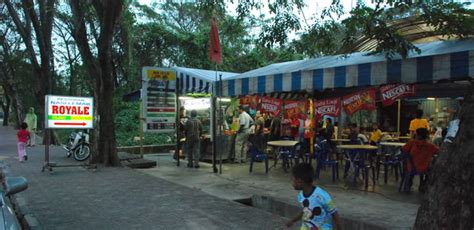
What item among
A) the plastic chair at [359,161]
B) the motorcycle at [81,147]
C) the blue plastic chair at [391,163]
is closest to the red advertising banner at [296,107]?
the blue plastic chair at [391,163]

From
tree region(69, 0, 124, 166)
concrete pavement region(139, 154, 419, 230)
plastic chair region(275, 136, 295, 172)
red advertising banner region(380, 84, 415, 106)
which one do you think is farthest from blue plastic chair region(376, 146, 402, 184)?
tree region(69, 0, 124, 166)

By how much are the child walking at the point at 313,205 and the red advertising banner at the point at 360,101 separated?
6.04m

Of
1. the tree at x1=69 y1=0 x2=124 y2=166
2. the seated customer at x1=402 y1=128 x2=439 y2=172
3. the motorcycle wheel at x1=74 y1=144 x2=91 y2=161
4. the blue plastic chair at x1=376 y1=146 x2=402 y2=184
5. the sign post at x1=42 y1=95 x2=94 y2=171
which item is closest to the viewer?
the seated customer at x1=402 y1=128 x2=439 y2=172

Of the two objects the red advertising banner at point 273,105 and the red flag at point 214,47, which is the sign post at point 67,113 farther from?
the red advertising banner at point 273,105

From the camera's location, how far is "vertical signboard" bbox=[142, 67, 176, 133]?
13984 millimetres

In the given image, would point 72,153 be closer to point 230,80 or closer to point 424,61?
point 230,80

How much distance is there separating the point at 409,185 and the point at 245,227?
3938 mm

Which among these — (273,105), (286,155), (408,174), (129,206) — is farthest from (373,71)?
(129,206)

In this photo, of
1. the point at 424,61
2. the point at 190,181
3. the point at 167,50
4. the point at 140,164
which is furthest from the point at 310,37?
the point at 167,50

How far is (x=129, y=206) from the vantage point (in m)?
8.14

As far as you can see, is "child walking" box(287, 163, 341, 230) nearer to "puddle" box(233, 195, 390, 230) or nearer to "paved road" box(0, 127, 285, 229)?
"puddle" box(233, 195, 390, 230)

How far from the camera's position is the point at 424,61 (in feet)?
26.5

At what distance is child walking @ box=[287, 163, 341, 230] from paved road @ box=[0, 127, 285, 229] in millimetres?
2585

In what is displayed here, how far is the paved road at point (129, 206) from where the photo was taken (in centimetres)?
695
